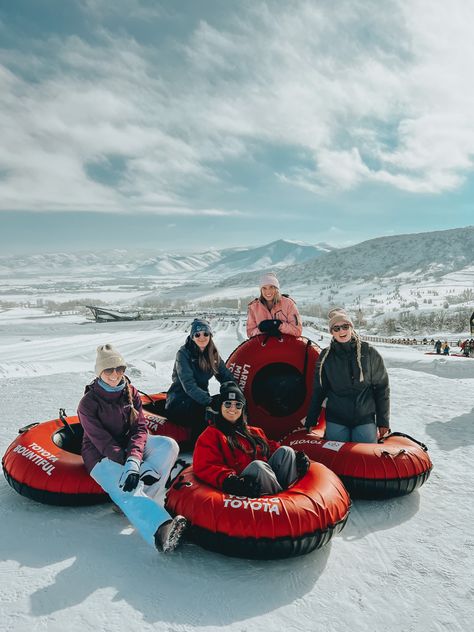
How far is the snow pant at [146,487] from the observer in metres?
3.11

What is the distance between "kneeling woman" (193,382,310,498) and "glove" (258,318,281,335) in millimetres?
2073

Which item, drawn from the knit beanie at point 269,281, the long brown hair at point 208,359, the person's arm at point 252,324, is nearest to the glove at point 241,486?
the long brown hair at point 208,359

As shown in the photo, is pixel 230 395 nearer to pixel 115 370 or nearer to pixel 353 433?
pixel 115 370

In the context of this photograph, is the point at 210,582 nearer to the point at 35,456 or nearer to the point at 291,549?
the point at 291,549

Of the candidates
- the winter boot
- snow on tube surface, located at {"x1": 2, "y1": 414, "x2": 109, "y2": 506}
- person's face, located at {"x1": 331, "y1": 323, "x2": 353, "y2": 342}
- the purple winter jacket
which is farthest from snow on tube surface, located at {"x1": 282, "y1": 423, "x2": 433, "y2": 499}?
snow on tube surface, located at {"x1": 2, "y1": 414, "x2": 109, "y2": 506}

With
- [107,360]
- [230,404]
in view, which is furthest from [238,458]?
[107,360]

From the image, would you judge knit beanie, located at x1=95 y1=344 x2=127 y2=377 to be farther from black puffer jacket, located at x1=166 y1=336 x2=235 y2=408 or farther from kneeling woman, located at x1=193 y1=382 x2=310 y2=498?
black puffer jacket, located at x1=166 y1=336 x2=235 y2=408

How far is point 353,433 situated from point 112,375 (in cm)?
258

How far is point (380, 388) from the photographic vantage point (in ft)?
15.1

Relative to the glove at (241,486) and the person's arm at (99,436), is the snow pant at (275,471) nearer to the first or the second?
the glove at (241,486)

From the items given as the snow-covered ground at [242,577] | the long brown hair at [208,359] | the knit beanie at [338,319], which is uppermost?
the knit beanie at [338,319]

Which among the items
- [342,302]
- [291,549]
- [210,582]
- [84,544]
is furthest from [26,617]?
[342,302]

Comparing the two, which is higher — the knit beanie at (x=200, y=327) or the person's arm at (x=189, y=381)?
the knit beanie at (x=200, y=327)

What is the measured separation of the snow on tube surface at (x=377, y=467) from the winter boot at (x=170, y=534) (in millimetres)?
1652
